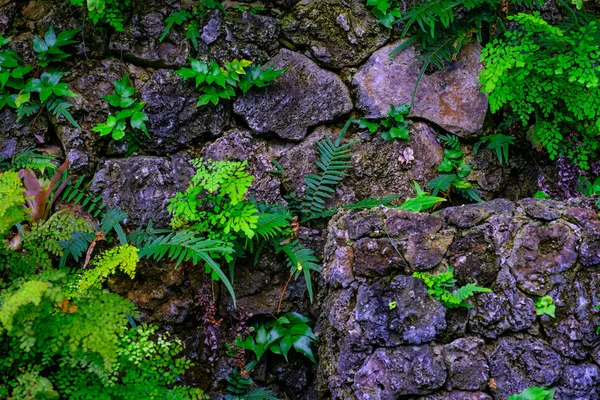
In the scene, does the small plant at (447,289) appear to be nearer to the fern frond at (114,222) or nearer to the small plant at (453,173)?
the small plant at (453,173)

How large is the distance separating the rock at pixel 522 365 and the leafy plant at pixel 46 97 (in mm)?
3309

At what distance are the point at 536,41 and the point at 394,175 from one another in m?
1.43

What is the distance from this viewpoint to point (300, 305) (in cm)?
428

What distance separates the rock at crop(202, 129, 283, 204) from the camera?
445cm

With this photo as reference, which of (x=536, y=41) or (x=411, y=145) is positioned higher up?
(x=536, y=41)

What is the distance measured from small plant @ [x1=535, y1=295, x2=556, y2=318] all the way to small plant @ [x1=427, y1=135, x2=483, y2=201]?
133 centimetres

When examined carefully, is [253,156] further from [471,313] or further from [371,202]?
[471,313]

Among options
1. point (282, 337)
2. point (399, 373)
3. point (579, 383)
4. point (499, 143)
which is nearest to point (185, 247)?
point (282, 337)

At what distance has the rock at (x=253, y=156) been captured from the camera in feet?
14.6

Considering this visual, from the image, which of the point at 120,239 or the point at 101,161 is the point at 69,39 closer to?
the point at 101,161

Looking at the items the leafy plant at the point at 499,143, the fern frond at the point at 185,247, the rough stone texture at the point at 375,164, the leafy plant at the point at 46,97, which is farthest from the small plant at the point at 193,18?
the leafy plant at the point at 499,143

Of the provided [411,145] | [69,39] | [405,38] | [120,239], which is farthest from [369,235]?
[69,39]

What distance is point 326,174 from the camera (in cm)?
452

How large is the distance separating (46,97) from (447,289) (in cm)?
312
